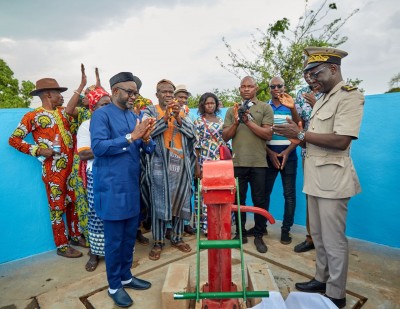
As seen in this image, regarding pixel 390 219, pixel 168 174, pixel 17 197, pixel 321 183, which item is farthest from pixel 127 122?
pixel 390 219

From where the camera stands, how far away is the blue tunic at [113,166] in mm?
2285

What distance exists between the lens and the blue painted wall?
3375 millimetres

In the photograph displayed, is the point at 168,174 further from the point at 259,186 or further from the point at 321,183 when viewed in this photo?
the point at 321,183

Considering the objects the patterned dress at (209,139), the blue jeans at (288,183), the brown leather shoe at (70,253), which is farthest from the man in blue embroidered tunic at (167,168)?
the blue jeans at (288,183)

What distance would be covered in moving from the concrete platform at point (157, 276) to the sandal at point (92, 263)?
0.05 metres

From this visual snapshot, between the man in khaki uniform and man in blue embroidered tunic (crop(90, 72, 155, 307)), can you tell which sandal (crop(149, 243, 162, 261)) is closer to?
man in blue embroidered tunic (crop(90, 72, 155, 307))

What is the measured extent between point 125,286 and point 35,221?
171cm

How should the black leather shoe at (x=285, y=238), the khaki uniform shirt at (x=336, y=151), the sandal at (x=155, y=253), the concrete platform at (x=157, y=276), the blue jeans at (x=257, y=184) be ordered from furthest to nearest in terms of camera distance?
1. the black leather shoe at (x=285, y=238)
2. the blue jeans at (x=257, y=184)
3. the sandal at (x=155, y=253)
4. the concrete platform at (x=157, y=276)
5. the khaki uniform shirt at (x=336, y=151)

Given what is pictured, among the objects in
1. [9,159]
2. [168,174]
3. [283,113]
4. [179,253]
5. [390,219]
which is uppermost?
[283,113]

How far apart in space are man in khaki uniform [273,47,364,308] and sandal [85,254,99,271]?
92.4 inches

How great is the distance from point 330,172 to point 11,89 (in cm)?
1656

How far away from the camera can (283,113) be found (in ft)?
12.1

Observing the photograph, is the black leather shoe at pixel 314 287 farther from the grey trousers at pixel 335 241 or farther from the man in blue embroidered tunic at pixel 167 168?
the man in blue embroidered tunic at pixel 167 168

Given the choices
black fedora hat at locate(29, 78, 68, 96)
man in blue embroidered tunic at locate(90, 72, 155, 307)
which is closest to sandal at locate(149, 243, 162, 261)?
man in blue embroidered tunic at locate(90, 72, 155, 307)
